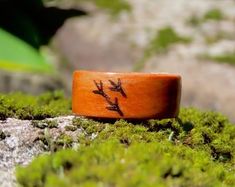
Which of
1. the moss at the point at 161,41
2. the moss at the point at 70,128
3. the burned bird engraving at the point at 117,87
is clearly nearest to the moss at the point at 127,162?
the moss at the point at 70,128

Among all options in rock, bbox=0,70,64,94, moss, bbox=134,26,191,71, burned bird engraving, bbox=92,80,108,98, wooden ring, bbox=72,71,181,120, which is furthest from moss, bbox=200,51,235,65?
burned bird engraving, bbox=92,80,108,98

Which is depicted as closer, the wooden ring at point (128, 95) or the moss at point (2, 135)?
the moss at point (2, 135)

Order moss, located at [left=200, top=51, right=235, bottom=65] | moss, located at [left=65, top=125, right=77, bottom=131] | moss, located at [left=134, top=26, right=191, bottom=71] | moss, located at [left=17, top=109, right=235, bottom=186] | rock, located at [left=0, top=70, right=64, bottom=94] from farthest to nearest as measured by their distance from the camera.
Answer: moss, located at [left=134, top=26, right=191, bottom=71]
moss, located at [left=200, top=51, right=235, bottom=65]
rock, located at [left=0, top=70, right=64, bottom=94]
moss, located at [left=65, top=125, right=77, bottom=131]
moss, located at [left=17, top=109, right=235, bottom=186]

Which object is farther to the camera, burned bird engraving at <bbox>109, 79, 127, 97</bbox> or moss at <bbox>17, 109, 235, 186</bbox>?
burned bird engraving at <bbox>109, 79, 127, 97</bbox>

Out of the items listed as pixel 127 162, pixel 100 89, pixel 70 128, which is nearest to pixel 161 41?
pixel 100 89

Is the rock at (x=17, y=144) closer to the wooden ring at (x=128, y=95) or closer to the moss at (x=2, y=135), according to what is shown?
the moss at (x=2, y=135)

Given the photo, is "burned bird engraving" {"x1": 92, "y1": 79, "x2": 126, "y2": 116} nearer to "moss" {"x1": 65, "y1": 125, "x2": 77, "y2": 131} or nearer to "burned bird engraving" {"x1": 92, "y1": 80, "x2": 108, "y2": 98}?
"burned bird engraving" {"x1": 92, "y1": 80, "x2": 108, "y2": 98}

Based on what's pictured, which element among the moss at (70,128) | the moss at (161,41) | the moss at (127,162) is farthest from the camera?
the moss at (161,41)
